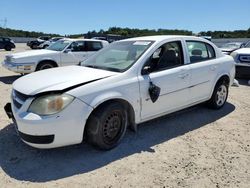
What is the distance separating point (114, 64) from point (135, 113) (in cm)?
91

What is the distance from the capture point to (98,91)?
3.93 m

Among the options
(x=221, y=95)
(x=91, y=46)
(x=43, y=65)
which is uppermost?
(x=91, y=46)

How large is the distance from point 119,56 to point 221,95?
261 cm

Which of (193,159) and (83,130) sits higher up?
(83,130)

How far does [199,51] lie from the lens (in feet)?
19.0

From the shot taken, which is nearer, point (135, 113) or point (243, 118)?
point (135, 113)

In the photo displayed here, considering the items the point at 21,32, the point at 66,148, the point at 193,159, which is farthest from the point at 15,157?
the point at 21,32

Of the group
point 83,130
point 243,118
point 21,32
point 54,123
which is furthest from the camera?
point 21,32

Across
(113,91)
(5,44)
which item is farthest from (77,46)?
(5,44)

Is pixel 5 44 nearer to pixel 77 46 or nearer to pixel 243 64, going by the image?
pixel 77 46

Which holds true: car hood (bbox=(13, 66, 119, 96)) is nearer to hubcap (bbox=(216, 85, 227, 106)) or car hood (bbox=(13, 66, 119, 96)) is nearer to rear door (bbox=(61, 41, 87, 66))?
hubcap (bbox=(216, 85, 227, 106))

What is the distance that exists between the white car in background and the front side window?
20.4 feet

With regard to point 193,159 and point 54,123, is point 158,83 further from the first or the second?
point 54,123

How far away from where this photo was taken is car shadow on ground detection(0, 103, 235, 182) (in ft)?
11.8
